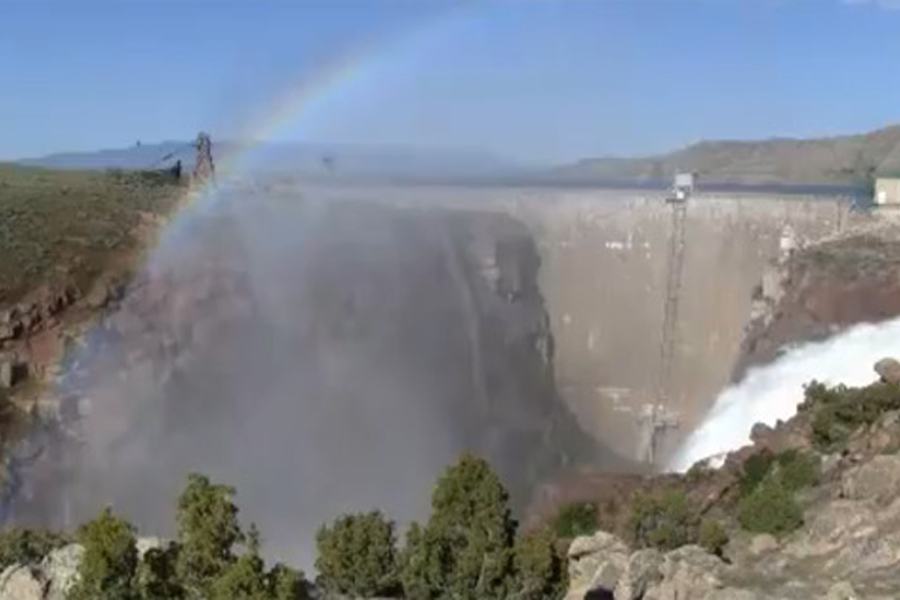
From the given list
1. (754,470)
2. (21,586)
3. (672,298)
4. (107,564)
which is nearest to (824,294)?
(672,298)

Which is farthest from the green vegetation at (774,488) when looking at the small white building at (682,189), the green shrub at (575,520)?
the small white building at (682,189)

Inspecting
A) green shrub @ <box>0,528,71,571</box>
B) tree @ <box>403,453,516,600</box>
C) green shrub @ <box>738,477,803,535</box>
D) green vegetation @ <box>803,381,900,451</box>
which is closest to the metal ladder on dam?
green vegetation @ <box>803,381,900,451</box>

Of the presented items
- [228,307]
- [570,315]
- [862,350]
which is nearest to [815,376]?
[862,350]

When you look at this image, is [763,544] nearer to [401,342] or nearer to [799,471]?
[799,471]

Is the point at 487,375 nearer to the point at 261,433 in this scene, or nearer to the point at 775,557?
the point at 261,433

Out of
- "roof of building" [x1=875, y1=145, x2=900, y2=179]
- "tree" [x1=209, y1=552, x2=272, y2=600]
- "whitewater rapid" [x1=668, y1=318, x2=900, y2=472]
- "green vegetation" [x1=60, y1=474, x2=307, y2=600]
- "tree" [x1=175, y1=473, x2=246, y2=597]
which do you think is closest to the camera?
"tree" [x1=209, y1=552, x2=272, y2=600]

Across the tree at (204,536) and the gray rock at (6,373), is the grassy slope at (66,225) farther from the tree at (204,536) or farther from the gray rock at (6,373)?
the tree at (204,536)

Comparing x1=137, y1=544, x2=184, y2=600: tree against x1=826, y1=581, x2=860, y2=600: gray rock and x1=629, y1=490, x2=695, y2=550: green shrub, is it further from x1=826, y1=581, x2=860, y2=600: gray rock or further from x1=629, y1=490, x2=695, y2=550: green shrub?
x1=629, y1=490, x2=695, y2=550: green shrub
